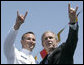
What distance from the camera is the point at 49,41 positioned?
5.78 meters

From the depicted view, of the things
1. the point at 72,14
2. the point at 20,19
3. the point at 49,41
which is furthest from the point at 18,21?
the point at 72,14

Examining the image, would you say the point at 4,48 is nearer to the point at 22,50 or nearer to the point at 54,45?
the point at 22,50

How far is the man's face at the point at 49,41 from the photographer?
577 cm

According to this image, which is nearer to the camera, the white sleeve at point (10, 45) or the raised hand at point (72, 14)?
the raised hand at point (72, 14)

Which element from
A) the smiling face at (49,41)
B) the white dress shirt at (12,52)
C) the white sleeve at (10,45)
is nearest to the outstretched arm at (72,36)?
the smiling face at (49,41)

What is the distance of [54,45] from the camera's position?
19.0 ft

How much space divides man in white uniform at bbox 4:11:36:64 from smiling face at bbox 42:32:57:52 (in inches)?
11.0

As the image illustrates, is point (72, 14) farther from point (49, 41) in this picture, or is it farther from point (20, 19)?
point (20, 19)

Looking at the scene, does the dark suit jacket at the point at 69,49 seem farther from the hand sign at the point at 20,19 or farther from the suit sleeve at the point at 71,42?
the hand sign at the point at 20,19

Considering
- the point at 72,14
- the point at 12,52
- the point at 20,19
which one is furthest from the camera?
the point at 20,19

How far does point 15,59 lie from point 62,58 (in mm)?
982

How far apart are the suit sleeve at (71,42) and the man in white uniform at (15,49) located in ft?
3.13

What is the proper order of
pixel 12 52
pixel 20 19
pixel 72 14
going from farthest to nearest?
pixel 20 19, pixel 12 52, pixel 72 14

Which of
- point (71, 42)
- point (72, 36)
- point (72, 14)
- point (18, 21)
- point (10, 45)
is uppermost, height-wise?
point (72, 14)
